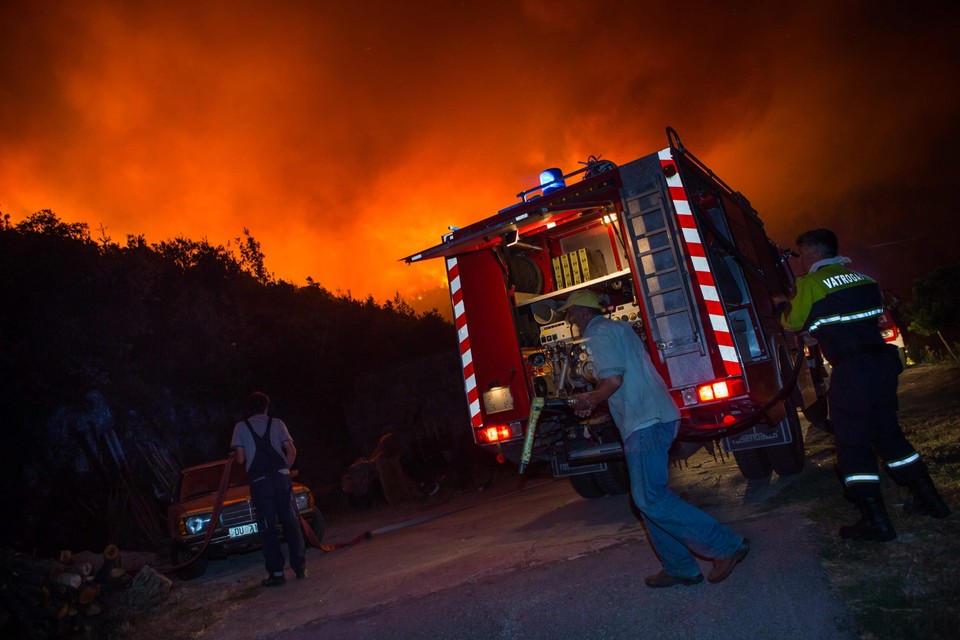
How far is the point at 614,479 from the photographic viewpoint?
7000 mm

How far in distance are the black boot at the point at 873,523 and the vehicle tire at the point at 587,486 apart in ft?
11.9

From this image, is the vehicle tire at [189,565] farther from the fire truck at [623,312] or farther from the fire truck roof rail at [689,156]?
the fire truck roof rail at [689,156]

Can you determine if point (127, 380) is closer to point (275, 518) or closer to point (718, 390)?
point (275, 518)

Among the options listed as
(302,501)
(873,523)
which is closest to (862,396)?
(873,523)

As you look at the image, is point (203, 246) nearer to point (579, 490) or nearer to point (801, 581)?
point (579, 490)

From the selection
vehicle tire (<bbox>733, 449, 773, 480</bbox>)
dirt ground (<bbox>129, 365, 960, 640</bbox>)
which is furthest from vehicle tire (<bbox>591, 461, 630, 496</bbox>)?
dirt ground (<bbox>129, 365, 960, 640</bbox>)

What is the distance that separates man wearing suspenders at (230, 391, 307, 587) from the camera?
5996 mm

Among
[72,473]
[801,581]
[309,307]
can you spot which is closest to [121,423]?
[72,473]

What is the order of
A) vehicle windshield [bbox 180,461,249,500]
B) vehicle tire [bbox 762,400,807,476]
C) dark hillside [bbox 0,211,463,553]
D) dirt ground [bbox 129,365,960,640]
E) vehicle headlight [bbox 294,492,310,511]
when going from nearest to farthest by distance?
dirt ground [bbox 129,365,960,640]
vehicle tire [bbox 762,400,807,476]
vehicle headlight [bbox 294,492,310,511]
vehicle windshield [bbox 180,461,249,500]
dark hillside [bbox 0,211,463,553]

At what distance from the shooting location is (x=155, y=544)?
10828 millimetres

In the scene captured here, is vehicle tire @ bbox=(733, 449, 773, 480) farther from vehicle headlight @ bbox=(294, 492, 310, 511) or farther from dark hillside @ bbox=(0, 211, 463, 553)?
dark hillside @ bbox=(0, 211, 463, 553)

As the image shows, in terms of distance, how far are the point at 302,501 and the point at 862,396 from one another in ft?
22.5

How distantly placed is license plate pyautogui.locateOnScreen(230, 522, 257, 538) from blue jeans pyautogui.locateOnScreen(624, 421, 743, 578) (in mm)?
5793

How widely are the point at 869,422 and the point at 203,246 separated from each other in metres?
22.6
